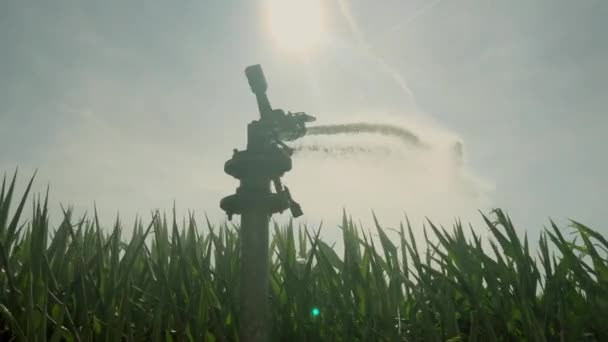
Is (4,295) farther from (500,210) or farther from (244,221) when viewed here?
(500,210)

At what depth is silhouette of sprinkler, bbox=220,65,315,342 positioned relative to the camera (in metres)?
1.97

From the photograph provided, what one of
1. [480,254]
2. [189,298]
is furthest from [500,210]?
[189,298]

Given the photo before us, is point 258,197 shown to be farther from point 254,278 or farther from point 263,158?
point 254,278

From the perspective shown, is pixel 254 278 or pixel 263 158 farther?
pixel 263 158

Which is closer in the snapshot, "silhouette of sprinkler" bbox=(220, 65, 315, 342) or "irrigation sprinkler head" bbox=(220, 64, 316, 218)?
"silhouette of sprinkler" bbox=(220, 65, 315, 342)

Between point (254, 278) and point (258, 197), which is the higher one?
point (258, 197)

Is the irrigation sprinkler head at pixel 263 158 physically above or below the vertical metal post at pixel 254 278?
above

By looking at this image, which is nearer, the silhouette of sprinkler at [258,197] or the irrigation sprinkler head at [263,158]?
the silhouette of sprinkler at [258,197]

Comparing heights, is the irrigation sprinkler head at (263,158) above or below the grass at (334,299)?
above

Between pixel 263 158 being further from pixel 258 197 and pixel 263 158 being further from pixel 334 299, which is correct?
pixel 334 299

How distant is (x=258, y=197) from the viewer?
2.07 m

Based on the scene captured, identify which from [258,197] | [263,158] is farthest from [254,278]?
[263,158]

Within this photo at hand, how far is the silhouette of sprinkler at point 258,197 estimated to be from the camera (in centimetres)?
197

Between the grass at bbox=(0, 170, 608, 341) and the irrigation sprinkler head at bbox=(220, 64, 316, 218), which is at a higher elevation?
the irrigation sprinkler head at bbox=(220, 64, 316, 218)
